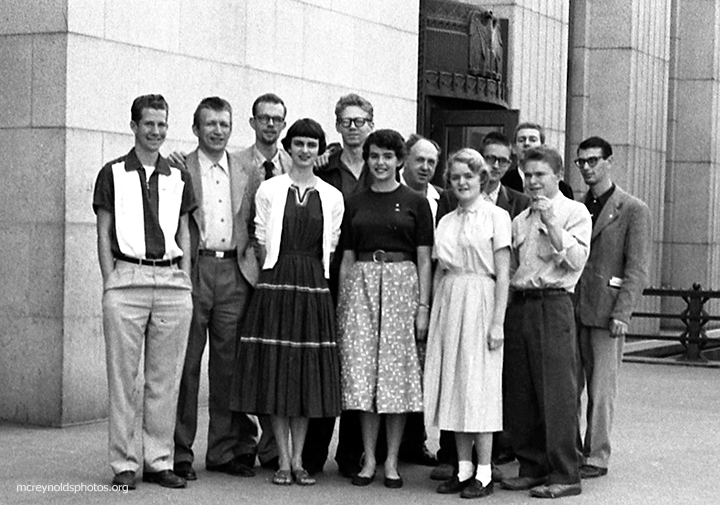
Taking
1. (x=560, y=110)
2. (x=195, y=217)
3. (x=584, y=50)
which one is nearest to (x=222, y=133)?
(x=195, y=217)

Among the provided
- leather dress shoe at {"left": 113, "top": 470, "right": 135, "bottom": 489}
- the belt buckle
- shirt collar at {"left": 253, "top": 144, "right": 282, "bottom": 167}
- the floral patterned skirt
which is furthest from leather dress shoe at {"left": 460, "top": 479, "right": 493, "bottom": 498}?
shirt collar at {"left": 253, "top": 144, "right": 282, "bottom": 167}

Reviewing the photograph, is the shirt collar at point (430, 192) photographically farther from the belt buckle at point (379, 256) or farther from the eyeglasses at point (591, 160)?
the eyeglasses at point (591, 160)

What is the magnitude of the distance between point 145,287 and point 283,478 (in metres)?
1.46

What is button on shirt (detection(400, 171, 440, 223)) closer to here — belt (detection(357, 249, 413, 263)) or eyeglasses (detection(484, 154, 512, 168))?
eyeglasses (detection(484, 154, 512, 168))

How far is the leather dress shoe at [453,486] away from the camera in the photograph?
9.00 m

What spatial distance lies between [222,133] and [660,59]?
1362 centimetres

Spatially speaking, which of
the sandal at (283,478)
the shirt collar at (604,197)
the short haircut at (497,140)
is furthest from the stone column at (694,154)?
the sandal at (283,478)

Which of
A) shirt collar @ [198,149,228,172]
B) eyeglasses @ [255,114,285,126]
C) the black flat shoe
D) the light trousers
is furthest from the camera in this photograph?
eyeglasses @ [255,114,285,126]

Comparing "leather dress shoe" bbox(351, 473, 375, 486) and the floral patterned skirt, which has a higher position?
the floral patterned skirt

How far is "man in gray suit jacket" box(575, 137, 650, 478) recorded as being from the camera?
382 inches

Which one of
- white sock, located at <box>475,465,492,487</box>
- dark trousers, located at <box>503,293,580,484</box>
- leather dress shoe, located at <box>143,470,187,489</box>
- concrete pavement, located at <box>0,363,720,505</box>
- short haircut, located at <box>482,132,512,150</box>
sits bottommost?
concrete pavement, located at <box>0,363,720,505</box>

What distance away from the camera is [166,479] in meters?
8.79

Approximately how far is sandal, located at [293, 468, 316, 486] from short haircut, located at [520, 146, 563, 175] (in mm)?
2368

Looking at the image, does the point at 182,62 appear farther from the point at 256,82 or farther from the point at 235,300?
the point at 235,300
